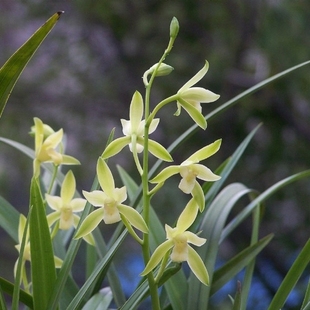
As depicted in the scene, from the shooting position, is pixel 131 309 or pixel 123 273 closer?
pixel 131 309

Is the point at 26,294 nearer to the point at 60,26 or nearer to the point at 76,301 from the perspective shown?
the point at 76,301

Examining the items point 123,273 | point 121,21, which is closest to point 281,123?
point 121,21

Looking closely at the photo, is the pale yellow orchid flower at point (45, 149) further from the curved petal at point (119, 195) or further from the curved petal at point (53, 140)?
the curved petal at point (119, 195)

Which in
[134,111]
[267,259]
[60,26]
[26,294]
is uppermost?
[60,26]

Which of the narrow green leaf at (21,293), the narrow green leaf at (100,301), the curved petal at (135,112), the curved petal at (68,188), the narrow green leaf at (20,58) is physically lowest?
the narrow green leaf at (100,301)

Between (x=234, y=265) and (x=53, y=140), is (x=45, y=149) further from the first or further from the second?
(x=234, y=265)

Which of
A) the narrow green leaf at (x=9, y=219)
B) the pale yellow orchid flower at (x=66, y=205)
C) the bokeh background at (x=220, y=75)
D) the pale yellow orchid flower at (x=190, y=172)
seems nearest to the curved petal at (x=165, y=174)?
the pale yellow orchid flower at (x=190, y=172)
